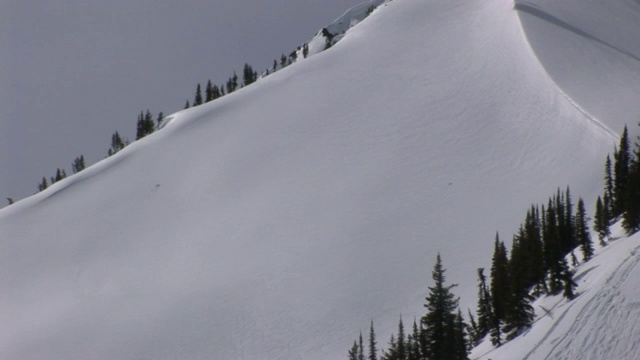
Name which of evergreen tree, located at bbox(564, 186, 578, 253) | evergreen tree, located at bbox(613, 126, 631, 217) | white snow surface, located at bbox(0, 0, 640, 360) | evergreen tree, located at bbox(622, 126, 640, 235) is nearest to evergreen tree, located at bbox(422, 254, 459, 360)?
white snow surface, located at bbox(0, 0, 640, 360)

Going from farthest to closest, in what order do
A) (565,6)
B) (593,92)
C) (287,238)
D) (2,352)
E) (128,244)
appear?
(565,6)
(593,92)
(128,244)
(287,238)
(2,352)

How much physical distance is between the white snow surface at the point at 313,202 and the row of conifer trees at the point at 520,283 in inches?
121

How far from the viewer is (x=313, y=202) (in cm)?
6394

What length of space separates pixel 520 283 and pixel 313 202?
29764mm

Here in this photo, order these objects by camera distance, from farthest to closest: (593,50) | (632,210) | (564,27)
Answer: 1. (564,27)
2. (593,50)
3. (632,210)

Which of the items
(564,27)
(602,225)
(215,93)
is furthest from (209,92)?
(602,225)

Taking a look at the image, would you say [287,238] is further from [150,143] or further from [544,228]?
[150,143]

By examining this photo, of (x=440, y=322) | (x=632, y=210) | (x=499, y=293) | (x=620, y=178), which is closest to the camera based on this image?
(x=440, y=322)

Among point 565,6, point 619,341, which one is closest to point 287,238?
point 619,341

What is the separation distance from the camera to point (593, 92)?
71438 millimetres

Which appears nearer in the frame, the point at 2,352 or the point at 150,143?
the point at 2,352

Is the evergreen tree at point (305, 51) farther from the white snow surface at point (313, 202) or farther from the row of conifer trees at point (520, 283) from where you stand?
the row of conifer trees at point (520, 283)

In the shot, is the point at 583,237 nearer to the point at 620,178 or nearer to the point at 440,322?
the point at 620,178

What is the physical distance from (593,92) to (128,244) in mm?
36596
